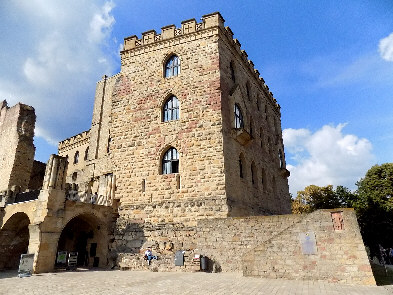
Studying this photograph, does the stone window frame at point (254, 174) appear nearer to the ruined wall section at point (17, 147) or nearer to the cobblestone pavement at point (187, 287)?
the cobblestone pavement at point (187, 287)

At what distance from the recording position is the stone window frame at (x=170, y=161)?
48.9ft

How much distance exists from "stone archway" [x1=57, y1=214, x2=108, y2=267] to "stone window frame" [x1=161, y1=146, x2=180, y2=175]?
14.9 ft

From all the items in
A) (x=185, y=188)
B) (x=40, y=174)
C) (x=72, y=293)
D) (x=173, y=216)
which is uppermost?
(x=40, y=174)

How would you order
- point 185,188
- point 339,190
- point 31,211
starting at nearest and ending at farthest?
1. point 31,211
2. point 185,188
3. point 339,190

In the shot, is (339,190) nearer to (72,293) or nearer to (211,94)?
(211,94)

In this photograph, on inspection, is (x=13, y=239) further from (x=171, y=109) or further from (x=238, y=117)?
(x=238, y=117)

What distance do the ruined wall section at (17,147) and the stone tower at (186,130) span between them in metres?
9.38

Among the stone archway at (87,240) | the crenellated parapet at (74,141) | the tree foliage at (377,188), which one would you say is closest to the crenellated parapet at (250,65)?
the tree foliage at (377,188)

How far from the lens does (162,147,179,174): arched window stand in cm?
1491

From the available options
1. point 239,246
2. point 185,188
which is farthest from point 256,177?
point 239,246

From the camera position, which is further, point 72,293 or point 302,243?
point 302,243

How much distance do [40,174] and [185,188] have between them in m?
17.8

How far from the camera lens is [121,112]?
1734cm

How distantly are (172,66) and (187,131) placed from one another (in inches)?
184
